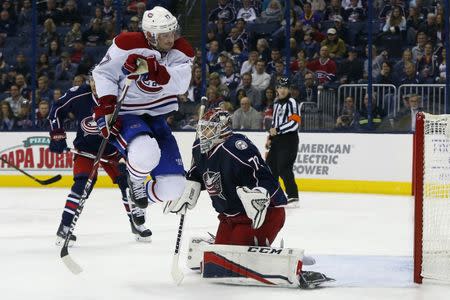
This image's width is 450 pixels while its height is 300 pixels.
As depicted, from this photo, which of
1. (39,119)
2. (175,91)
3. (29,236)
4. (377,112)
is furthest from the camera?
(39,119)

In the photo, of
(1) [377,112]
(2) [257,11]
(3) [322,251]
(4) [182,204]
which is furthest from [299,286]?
(2) [257,11]

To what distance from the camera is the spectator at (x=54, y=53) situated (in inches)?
462

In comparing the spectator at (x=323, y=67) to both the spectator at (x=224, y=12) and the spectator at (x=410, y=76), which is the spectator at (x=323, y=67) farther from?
the spectator at (x=224, y=12)

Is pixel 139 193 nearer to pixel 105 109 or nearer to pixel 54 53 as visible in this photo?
pixel 105 109

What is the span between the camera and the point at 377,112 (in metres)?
10.1

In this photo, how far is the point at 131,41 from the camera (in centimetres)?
499

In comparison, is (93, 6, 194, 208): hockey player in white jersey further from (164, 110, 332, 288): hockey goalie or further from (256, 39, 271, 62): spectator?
(256, 39, 271, 62): spectator

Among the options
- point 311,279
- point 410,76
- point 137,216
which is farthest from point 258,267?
point 410,76

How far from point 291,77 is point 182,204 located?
6.05m

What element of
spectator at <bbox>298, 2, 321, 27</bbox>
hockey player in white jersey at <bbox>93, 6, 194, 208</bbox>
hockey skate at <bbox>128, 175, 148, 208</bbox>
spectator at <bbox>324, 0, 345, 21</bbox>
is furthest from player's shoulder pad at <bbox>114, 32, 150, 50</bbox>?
spectator at <bbox>324, 0, 345, 21</bbox>

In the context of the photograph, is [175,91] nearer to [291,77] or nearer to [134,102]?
[134,102]

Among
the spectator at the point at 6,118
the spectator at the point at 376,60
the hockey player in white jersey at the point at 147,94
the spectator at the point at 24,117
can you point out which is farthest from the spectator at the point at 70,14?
the hockey player in white jersey at the point at 147,94

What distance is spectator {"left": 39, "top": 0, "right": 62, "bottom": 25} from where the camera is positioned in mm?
12133

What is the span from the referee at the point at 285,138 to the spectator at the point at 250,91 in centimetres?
175
